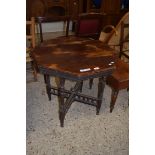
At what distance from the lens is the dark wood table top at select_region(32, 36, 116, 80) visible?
85.0 inches

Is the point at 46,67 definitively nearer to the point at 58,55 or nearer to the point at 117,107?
the point at 58,55

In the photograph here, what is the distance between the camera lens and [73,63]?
2264 mm

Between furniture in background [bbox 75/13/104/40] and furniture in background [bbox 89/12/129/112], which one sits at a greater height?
furniture in background [bbox 75/13/104/40]

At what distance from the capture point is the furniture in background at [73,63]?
217 cm

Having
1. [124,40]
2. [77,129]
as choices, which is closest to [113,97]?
[77,129]

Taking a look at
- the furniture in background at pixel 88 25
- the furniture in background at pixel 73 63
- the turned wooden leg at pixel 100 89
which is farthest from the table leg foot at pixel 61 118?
the furniture in background at pixel 88 25

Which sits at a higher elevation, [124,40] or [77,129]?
[124,40]

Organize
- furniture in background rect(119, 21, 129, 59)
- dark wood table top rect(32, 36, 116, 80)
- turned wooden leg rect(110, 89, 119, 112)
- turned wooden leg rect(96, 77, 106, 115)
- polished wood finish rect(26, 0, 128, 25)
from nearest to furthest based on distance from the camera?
dark wood table top rect(32, 36, 116, 80)
turned wooden leg rect(96, 77, 106, 115)
turned wooden leg rect(110, 89, 119, 112)
furniture in background rect(119, 21, 129, 59)
polished wood finish rect(26, 0, 128, 25)

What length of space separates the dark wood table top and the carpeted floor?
0.56 m

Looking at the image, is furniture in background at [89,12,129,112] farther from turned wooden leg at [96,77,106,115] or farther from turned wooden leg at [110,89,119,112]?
turned wooden leg at [96,77,106,115]

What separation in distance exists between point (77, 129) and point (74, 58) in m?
0.65

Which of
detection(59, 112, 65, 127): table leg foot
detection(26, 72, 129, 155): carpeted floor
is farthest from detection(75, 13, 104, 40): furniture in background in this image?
detection(59, 112, 65, 127): table leg foot

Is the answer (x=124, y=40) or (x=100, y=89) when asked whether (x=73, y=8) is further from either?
(x=100, y=89)
